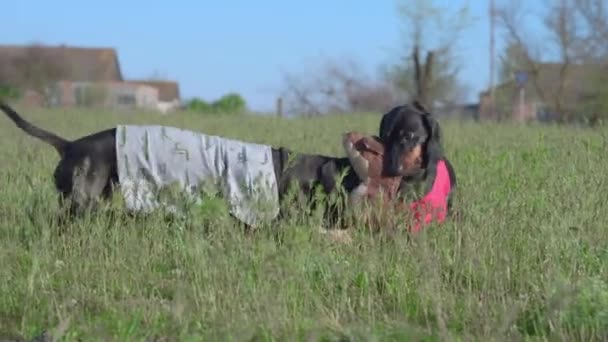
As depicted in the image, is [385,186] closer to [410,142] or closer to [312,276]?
[410,142]

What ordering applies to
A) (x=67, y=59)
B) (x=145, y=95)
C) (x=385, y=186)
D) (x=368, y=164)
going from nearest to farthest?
1. (x=385, y=186)
2. (x=368, y=164)
3. (x=67, y=59)
4. (x=145, y=95)

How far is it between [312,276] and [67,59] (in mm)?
45043

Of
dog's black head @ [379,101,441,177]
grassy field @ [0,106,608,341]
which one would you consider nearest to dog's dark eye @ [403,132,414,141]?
dog's black head @ [379,101,441,177]

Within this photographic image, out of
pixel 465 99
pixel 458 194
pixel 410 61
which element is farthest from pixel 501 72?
pixel 458 194

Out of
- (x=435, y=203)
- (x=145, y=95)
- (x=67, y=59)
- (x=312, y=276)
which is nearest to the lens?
(x=312, y=276)

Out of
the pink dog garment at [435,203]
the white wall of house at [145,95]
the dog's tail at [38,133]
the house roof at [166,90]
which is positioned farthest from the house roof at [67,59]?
the pink dog garment at [435,203]

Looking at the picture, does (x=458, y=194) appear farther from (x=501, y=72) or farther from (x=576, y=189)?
(x=501, y=72)

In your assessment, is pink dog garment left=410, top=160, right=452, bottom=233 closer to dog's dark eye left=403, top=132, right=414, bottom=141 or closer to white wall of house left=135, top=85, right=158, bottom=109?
dog's dark eye left=403, top=132, right=414, bottom=141

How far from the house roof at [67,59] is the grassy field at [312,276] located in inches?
1592

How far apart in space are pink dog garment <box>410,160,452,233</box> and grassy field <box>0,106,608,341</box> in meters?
0.09

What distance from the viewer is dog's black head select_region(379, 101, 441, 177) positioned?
5.78 meters

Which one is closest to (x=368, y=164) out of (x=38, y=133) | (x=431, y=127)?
(x=431, y=127)

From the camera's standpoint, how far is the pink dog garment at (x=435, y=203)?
4875 millimetres

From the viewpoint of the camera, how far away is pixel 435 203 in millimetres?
5398
